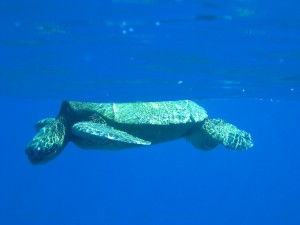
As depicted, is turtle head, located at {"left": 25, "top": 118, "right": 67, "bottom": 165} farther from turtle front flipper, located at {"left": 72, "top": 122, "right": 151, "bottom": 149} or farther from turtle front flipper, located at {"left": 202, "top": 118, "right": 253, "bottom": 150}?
turtle front flipper, located at {"left": 202, "top": 118, "right": 253, "bottom": 150}

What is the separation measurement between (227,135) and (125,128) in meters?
3.67

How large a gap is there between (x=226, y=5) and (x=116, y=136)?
4376 millimetres

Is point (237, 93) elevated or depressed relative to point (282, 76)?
elevated

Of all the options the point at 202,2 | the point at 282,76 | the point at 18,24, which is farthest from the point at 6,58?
the point at 282,76

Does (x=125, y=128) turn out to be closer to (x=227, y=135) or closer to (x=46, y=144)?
(x=46, y=144)

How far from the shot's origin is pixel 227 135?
12.5 meters

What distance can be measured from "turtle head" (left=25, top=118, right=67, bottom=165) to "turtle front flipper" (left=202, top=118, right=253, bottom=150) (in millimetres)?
5137

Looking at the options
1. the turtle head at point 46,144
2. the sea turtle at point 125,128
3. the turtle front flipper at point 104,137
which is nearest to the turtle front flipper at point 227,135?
the sea turtle at point 125,128

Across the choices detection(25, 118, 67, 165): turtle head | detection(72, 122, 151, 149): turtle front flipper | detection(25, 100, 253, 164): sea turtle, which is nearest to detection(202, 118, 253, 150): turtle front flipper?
detection(25, 100, 253, 164): sea turtle

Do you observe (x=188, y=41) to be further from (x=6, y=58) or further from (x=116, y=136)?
(x=6, y=58)

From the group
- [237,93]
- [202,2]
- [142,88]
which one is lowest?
[202,2]

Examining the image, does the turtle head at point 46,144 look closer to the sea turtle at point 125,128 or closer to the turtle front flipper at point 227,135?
the sea turtle at point 125,128

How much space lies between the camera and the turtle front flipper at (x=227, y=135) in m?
12.4

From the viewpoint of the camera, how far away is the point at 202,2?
7473 millimetres
